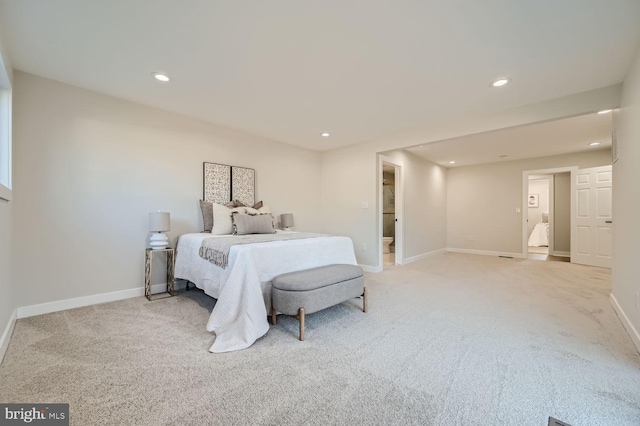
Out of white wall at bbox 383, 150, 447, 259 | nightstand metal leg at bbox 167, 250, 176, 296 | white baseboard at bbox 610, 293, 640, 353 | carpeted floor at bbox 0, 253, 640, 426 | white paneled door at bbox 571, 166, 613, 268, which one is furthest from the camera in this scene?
white wall at bbox 383, 150, 447, 259

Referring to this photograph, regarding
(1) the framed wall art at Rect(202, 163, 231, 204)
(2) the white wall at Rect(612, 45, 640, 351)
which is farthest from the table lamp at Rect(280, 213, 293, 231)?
(2) the white wall at Rect(612, 45, 640, 351)

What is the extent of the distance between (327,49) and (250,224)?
228 centimetres

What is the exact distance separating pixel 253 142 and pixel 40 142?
8.32 feet

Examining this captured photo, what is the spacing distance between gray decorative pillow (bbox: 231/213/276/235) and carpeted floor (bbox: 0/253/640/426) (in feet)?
3.32

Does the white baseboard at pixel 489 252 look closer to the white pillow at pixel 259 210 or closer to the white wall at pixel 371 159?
the white wall at pixel 371 159

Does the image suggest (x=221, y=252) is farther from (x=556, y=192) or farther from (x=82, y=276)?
(x=556, y=192)

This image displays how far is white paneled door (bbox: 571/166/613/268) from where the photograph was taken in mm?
5129

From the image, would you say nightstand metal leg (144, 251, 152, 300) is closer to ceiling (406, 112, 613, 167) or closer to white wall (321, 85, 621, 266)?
white wall (321, 85, 621, 266)

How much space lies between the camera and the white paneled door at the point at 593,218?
16.8ft

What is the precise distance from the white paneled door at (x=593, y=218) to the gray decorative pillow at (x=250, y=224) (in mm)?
6327

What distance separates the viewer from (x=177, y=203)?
3625 mm

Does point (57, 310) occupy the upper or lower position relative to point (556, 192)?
lower

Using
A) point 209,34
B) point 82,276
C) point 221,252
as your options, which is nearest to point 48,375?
point 221,252

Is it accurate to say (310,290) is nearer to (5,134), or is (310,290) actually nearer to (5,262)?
(5,262)
